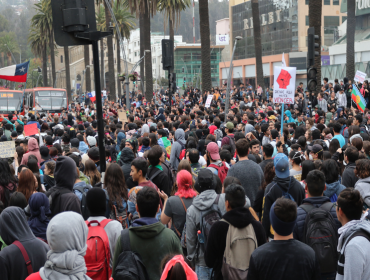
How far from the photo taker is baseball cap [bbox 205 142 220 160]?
700 centimetres

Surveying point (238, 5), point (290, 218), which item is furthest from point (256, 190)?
point (238, 5)

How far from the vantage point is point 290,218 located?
11.5 ft

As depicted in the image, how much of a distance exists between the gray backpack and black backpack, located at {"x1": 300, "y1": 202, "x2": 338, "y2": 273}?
0.57 metres

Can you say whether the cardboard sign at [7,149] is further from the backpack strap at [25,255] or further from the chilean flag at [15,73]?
the chilean flag at [15,73]

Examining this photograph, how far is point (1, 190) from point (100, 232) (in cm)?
271

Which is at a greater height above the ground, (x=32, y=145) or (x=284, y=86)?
(x=284, y=86)

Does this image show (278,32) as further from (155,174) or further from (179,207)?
(179,207)

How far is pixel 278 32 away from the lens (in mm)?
71188

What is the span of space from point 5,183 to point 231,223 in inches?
143

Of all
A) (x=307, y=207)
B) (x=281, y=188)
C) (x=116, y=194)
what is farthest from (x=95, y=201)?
(x=281, y=188)

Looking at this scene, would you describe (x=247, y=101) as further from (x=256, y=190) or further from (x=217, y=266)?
(x=217, y=266)

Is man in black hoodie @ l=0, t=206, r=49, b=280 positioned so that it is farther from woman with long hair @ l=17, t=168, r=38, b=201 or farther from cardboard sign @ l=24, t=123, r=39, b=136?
cardboard sign @ l=24, t=123, r=39, b=136

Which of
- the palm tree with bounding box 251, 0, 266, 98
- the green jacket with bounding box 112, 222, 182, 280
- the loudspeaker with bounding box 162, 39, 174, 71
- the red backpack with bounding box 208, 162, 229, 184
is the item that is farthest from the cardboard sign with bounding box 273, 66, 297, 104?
the palm tree with bounding box 251, 0, 266, 98

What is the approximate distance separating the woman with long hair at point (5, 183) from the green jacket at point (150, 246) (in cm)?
308
